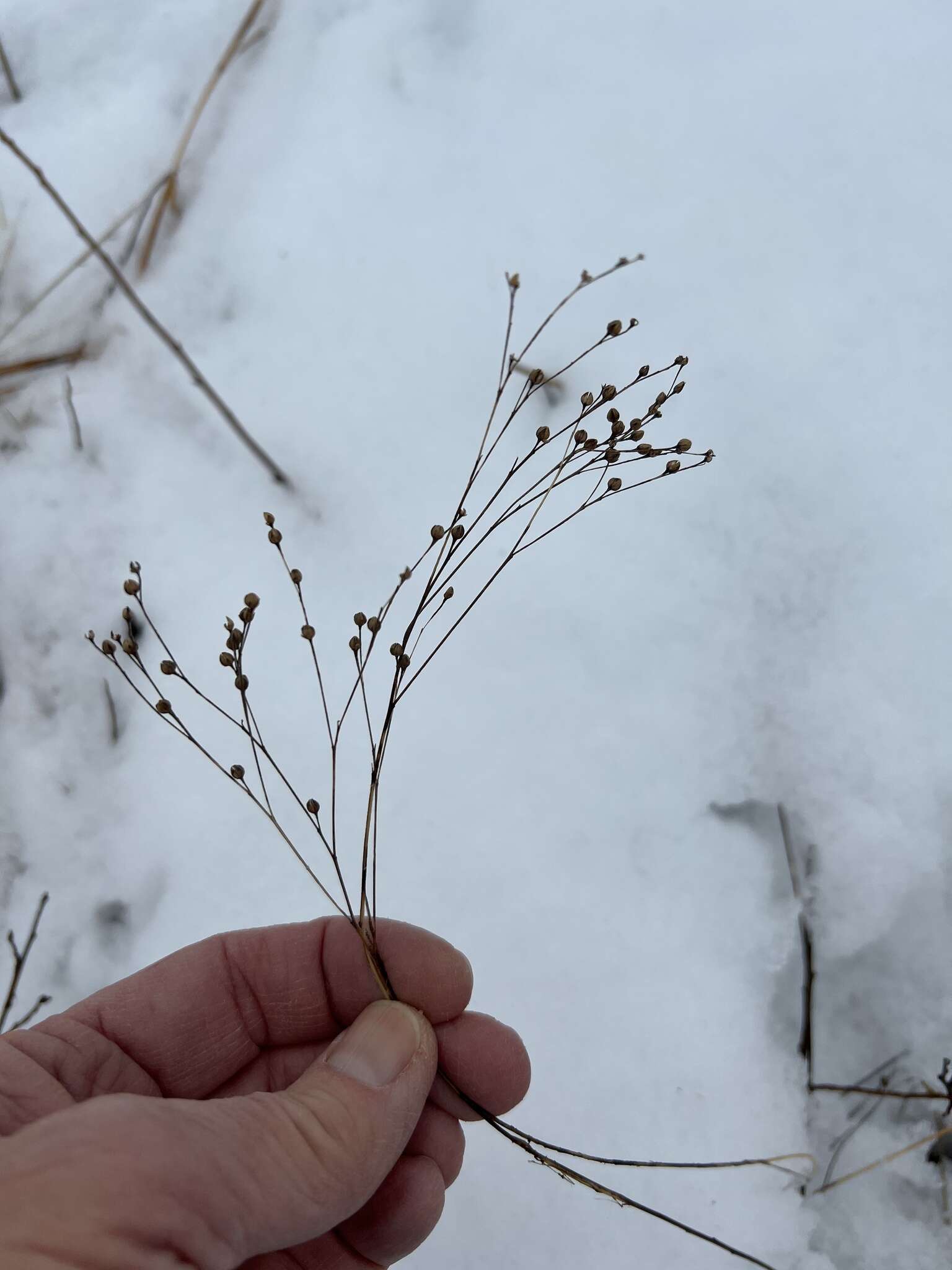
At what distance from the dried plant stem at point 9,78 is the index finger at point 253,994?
6.23ft

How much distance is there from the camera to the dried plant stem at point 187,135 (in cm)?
183

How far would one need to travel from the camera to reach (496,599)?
1636mm

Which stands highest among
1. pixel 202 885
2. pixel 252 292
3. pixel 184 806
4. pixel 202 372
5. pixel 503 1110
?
pixel 252 292

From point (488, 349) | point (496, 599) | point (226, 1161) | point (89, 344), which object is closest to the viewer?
point (226, 1161)

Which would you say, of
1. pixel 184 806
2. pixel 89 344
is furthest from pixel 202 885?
pixel 89 344

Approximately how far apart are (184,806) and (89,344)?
1.00 m

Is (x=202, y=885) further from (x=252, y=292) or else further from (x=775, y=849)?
(x=252, y=292)

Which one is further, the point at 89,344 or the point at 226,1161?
the point at 89,344

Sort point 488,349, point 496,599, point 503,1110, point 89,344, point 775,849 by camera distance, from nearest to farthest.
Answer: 1. point 503,1110
2. point 775,849
3. point 496,599
4. point 488,349
5. point 89,344

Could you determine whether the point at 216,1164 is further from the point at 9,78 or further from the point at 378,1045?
the point at 9,78

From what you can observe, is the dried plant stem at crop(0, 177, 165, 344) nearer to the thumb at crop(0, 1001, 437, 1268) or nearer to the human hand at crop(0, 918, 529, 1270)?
the human hand at crop(0, 918, 529, 1270)

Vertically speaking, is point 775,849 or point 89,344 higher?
point 89,344

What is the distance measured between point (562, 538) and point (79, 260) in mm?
1207

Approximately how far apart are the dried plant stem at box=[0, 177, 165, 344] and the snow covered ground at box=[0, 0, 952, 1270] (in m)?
0.02
